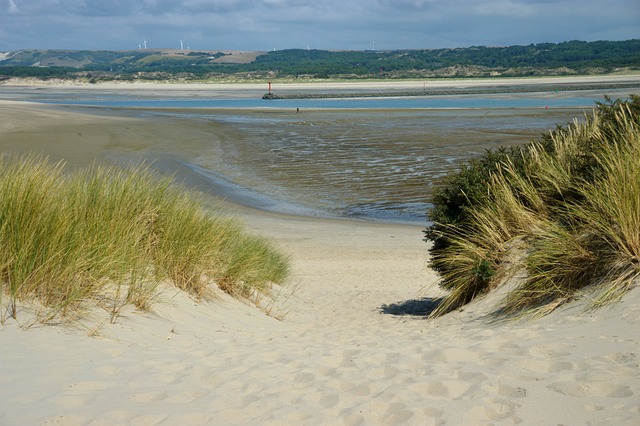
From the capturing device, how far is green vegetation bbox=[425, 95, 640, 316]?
6023 millimetres

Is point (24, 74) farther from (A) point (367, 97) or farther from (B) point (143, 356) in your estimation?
(B) point (143, 356)

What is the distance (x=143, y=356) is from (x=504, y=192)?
188 inches

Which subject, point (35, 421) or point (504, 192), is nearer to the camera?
point (35, 421)

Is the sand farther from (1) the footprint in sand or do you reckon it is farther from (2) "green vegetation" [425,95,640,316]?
(2) "green vegetation" [425,95,640,316]

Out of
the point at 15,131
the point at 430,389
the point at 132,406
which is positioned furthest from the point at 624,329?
the point at 15,131

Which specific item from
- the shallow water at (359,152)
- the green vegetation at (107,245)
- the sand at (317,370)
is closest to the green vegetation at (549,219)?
the sand at (317,370)

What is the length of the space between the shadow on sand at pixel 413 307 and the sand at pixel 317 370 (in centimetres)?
166

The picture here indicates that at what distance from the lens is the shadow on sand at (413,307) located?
29.9ft

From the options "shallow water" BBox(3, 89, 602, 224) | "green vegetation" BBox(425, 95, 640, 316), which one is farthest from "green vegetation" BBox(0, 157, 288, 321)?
"shallow water" BBox(3, 89, 602, 224)

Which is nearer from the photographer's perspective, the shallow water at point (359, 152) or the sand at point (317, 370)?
the sand at point (317, 370)

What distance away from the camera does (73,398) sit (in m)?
4.02

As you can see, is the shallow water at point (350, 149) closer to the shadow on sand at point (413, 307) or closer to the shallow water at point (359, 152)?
the shallow water at point (359, 152)

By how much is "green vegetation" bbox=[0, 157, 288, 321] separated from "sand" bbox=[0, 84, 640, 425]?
29cm

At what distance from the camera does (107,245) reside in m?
6.13
